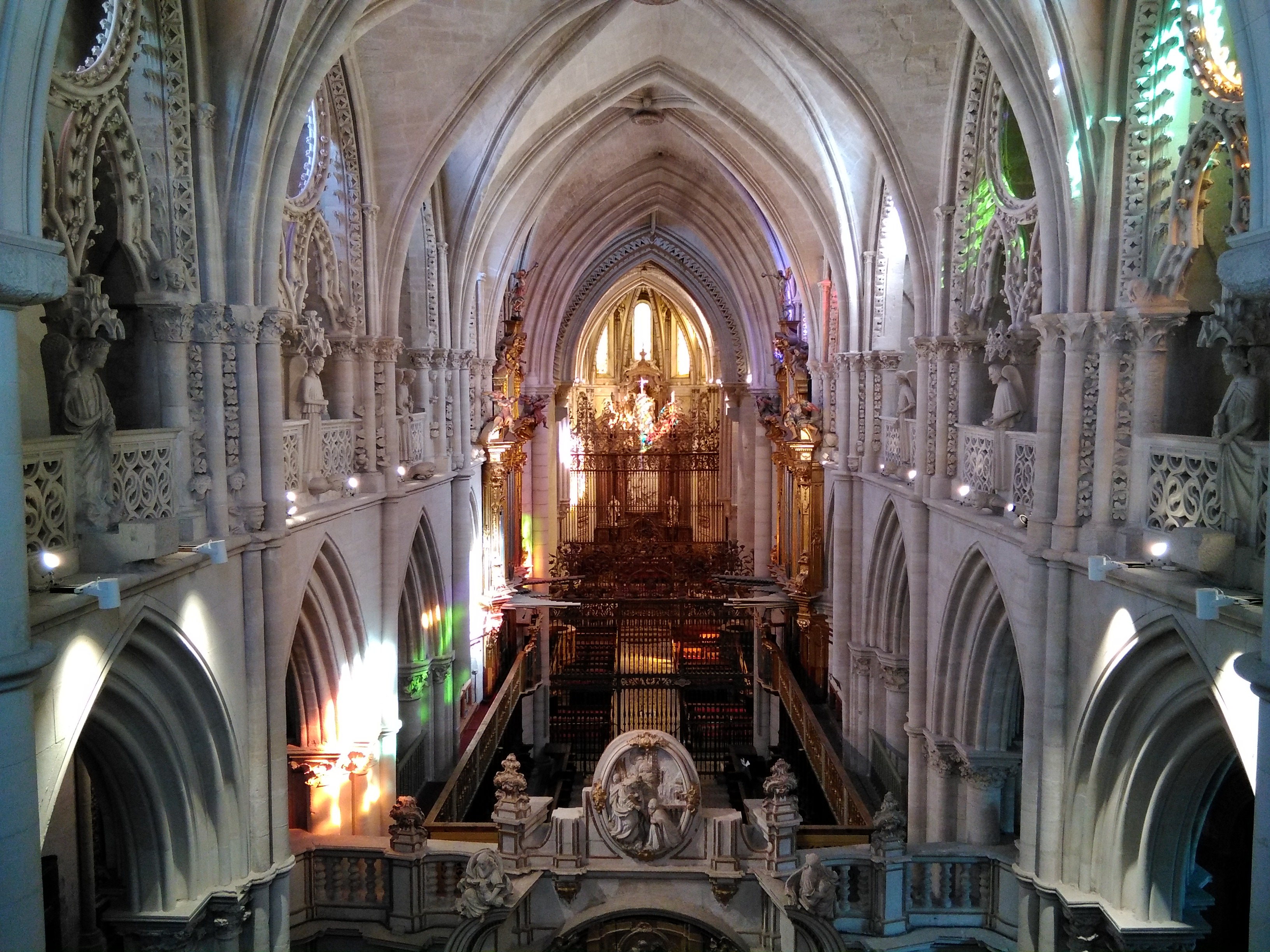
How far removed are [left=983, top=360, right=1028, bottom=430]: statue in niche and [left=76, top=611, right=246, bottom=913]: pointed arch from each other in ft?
23.6

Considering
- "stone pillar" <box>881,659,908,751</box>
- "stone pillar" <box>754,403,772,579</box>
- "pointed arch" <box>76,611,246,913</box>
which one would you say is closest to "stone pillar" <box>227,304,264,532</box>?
"pointed arch" <box>76,611,246,913</box>

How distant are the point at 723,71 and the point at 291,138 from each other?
8627mm

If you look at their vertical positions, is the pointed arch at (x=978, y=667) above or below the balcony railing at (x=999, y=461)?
below

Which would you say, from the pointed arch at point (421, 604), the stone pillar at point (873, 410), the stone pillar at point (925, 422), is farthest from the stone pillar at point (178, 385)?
the stone pillar at point (873, 410)

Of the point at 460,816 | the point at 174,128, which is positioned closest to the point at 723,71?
the point at 174,128

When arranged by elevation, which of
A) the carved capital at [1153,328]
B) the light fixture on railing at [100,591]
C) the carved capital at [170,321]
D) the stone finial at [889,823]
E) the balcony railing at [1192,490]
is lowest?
the stone finial at [889,823]

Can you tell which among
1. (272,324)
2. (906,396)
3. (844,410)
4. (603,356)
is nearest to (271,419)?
(272,324)

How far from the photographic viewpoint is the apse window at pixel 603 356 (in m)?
36.5

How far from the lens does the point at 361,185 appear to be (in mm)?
12023

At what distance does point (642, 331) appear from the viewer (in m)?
36.8

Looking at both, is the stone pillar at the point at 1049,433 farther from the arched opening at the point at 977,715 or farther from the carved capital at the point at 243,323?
the carved capital at the point at 243,323

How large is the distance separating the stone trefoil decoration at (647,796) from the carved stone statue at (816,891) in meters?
1.17

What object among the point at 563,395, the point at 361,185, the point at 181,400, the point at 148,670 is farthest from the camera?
A: the point at 563,395

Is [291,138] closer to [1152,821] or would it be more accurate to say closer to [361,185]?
[361,185]
